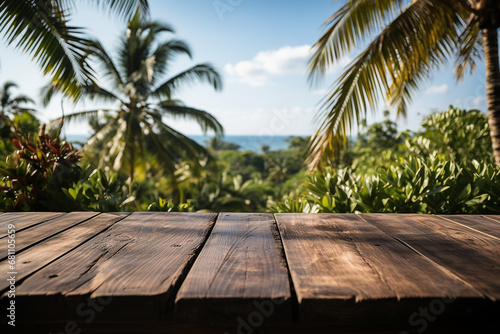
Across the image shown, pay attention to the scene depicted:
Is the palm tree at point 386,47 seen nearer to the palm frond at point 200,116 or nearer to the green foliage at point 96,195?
the green foliage at point 96,195

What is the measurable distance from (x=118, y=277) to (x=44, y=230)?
65 centimetres

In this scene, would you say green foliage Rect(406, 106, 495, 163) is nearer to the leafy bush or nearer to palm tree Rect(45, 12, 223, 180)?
the leafy bush

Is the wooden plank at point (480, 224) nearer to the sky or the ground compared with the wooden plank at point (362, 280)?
nearer to the sky

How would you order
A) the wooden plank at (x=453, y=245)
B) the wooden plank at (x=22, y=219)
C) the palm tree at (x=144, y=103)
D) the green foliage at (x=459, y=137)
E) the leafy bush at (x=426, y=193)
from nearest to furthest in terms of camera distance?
the wooden plank at (x=453, y=245) < the wooden plank at (x=22, y=219) < the leafy bush at (x=426, y=193) < the green foliage at (x=459, y=137) < the palm tree at (x=144, y=103)

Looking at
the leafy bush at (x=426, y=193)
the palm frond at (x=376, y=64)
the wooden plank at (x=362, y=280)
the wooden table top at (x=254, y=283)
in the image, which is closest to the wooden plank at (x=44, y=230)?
the wooden table top at (x=254, y=283)

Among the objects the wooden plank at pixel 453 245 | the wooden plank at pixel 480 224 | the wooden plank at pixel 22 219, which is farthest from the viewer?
the wooden plank at pixel 22 219

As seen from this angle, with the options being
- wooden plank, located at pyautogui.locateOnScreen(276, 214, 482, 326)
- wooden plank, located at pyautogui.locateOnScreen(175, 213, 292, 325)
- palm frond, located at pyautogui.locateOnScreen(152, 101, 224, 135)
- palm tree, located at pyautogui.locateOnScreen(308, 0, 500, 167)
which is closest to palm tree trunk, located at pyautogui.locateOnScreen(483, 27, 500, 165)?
palm tree, located at pyautogui.locateOnScreen(308, 0, 500, 167)

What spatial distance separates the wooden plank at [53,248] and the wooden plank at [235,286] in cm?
41

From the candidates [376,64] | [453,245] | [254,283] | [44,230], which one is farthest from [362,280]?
[376,64]

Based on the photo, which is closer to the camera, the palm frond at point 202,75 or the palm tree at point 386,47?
the palm tree at point 386,47

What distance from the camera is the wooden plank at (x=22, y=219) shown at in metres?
1.32

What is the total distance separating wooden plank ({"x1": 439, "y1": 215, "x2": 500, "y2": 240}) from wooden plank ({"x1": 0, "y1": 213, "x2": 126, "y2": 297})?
1.39 metres

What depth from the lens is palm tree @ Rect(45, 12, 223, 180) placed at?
489 inches

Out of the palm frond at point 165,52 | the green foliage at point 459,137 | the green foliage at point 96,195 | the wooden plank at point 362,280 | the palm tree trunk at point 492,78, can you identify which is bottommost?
the green foliage at point 96,195
